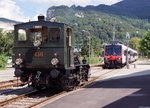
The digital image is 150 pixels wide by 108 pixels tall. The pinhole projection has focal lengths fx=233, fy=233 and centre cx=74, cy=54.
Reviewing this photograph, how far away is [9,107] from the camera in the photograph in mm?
8781

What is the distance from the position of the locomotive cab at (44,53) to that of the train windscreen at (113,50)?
19.8 meters

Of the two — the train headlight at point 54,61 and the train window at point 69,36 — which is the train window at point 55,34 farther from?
the train headlight at point 54,61

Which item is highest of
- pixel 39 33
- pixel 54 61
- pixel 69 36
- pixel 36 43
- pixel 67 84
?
pixel 39 33

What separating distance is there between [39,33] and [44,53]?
1.07 metres

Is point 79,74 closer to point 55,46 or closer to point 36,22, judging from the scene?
point 55,46

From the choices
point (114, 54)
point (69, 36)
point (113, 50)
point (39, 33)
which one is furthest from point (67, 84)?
point (113, 50)

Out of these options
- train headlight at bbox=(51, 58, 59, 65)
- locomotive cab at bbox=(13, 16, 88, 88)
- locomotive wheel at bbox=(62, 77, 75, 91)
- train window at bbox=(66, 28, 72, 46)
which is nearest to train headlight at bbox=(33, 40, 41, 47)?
locomotive cab at bbox=(13, 16, 88, 88)

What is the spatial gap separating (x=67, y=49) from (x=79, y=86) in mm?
3405

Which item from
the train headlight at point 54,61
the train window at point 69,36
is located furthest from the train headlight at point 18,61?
the train window at point 69,36

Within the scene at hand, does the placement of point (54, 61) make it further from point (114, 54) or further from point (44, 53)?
point (114, 54)

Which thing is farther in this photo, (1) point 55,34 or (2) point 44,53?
(1) point 55,34

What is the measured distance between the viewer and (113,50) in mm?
30750

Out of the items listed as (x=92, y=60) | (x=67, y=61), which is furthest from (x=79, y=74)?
(x=92, y=60)

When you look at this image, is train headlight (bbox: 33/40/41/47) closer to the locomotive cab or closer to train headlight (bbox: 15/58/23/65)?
the locomotive cab
